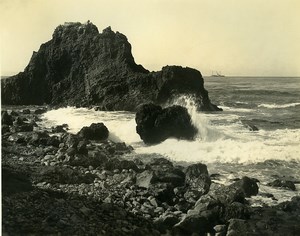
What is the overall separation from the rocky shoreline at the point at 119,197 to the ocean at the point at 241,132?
174 mm

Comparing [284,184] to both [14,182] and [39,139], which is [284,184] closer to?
[14,182]

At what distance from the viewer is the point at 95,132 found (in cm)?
578

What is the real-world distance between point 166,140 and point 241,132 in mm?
1143

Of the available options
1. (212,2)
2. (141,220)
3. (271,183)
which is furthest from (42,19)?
(271,183)

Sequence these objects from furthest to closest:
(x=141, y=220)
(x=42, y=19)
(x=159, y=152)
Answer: (x=159, y=152)
(x=42, y=19)
(x=141, y=220)

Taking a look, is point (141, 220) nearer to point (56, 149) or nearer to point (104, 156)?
point (104, 156)

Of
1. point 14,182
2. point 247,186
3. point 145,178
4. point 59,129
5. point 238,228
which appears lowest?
point 238,228

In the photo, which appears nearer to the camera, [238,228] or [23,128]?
[238,228]

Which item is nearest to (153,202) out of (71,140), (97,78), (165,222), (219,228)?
(165,222)

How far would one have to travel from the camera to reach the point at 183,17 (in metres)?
5.39

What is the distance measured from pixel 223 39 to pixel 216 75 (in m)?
0.63

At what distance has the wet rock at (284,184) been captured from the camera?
15.8ft

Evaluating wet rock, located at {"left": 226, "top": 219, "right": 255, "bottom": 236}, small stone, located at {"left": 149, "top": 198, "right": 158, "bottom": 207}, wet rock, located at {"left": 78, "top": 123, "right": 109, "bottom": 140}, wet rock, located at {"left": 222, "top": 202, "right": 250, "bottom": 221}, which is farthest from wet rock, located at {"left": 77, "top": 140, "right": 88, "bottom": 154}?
wet rock, located at {"left": 226, "top": 219, "right": 255, "bottom": 236}

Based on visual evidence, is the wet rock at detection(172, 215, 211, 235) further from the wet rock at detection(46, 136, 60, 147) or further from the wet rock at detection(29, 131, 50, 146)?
the wet rock at detection(29, 131, 50, 146)
